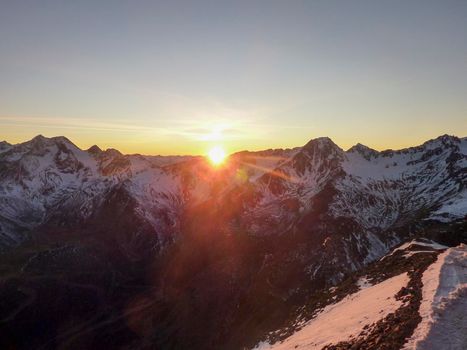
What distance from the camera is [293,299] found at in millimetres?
181000

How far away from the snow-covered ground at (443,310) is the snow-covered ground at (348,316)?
2.73 m

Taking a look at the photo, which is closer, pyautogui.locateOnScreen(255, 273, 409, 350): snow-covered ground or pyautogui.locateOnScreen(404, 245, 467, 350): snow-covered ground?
pyautogui.locateOnScreen(404, 245, 467, 350): snow-covered ground

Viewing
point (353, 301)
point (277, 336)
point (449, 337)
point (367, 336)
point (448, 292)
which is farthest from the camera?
point (277, 336)

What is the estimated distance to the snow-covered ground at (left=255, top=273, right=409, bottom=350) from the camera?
31.8 m

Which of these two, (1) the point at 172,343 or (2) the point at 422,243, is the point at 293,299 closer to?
(1) the point at 172,343

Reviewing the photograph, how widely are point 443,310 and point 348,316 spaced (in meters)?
10.5

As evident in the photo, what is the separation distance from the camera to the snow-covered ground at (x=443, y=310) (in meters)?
23.3

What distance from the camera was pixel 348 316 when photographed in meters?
36.4

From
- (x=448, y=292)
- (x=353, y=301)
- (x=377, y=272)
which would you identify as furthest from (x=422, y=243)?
(x=448, y=292)

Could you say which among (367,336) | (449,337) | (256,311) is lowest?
(256,311)

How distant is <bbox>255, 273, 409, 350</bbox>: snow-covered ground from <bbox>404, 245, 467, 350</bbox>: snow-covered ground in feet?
8.96

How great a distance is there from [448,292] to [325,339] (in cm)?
932

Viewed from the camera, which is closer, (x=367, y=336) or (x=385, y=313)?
(x=367, y=336)

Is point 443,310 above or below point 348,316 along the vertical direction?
above
